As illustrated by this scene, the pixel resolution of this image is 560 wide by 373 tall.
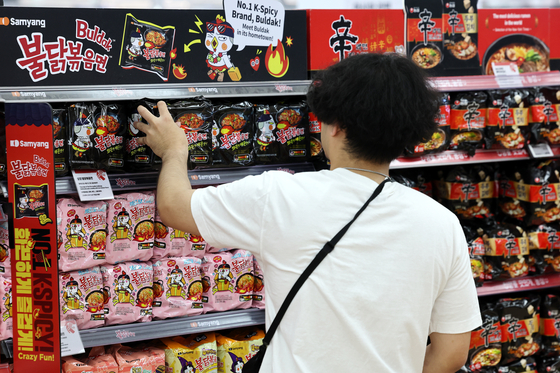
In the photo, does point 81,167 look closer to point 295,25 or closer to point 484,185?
point 295,25

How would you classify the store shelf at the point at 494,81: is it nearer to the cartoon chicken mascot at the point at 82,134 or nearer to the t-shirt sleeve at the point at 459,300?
the t-shirt sleeve at the point at 459,300

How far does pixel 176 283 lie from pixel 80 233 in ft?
1.54

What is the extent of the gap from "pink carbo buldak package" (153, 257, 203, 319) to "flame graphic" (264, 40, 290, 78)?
968 mm

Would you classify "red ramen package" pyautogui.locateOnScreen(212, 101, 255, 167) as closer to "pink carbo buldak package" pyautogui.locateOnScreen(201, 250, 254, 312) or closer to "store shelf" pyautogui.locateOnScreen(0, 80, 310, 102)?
"store shelf" pyautogui.locateOnScreen(0, 80, 310, 102)

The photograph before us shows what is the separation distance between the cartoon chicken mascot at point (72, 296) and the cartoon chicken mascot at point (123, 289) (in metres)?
0.15

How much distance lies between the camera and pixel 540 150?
2850 mm

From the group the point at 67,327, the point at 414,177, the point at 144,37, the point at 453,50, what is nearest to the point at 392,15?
the point at 453,50

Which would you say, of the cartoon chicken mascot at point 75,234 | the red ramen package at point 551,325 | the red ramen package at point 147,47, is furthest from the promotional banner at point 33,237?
the red ramen package at point 551,325

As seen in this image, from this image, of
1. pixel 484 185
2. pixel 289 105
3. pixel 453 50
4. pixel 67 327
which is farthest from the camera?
pixel 484 185

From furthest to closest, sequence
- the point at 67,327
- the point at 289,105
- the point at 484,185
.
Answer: the point at 484,185 < the point at 289,105 < the point at 67,327

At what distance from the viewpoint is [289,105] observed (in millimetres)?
2355

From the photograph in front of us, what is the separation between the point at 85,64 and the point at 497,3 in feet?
8.20

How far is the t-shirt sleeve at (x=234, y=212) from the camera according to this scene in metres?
1.29

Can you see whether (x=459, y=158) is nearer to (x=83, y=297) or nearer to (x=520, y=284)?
(x=520, y=284)
